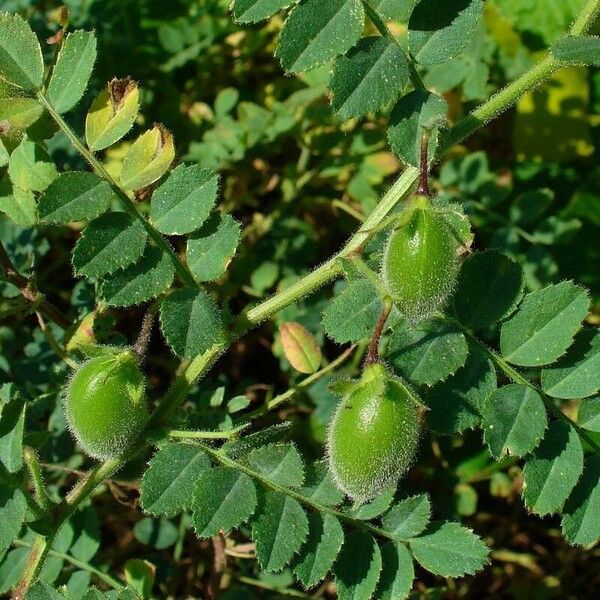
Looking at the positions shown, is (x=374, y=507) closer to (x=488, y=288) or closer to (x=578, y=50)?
(x=488, y=288)

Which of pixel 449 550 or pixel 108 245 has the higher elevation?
pixel 108 245

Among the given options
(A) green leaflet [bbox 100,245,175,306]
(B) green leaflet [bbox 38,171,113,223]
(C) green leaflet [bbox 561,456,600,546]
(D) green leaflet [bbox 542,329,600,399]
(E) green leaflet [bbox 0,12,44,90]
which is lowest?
(C) green leaflet [bbox 561,456,600,546]

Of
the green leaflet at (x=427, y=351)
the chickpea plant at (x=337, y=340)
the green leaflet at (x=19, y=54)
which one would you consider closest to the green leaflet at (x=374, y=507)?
the chickpea plant at (x=337, y=340)

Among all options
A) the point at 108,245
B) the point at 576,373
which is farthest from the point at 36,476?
the point at 576,373

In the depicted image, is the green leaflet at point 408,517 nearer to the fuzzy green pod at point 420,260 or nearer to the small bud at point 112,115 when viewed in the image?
the fuzzy green pod at point 420,260

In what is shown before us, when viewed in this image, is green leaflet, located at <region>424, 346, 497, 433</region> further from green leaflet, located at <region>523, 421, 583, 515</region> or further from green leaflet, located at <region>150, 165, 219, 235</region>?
green leaflet, located at <region>150, 165, 219, 235</region>

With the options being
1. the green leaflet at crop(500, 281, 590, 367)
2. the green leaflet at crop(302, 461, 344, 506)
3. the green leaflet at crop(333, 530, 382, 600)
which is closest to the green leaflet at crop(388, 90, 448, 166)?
the green leaflet at crop(500, 281, 590, 367)

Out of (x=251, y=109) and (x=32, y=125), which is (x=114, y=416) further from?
(x=251, y=109)
